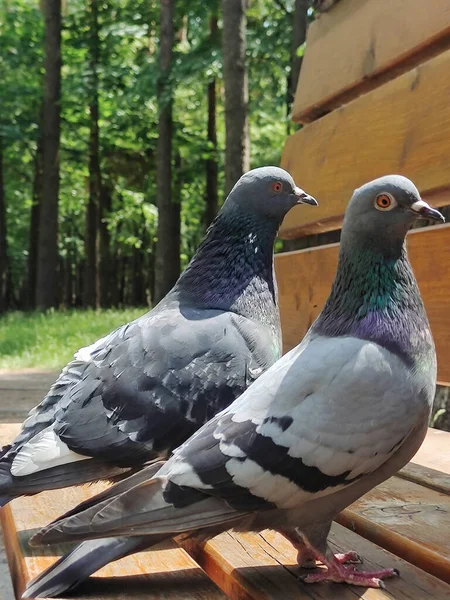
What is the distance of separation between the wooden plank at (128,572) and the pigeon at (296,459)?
11 cm

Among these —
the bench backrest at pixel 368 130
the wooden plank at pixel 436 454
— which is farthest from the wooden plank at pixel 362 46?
the wooden plank at pixel 436 454

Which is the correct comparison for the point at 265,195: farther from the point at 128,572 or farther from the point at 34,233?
the point at 34,233

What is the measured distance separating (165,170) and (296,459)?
11.9 m

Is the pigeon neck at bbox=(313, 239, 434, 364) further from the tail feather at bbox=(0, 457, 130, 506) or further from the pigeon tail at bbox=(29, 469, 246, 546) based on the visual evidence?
the tail feather at bbox=(0, 457, 130, 506)

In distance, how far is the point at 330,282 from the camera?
282cm

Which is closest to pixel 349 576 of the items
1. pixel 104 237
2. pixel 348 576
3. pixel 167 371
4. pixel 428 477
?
pixel 348 576

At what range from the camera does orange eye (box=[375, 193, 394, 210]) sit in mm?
1492

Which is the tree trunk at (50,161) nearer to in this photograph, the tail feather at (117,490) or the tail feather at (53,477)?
the tail feather at (53,477)

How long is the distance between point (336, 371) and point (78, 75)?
13907 mm

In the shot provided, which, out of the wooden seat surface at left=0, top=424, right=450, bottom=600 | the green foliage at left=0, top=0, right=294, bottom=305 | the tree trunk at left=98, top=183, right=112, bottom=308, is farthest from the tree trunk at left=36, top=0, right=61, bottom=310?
the wooden seat surface at left=0, top=424, right=450, bottom=600

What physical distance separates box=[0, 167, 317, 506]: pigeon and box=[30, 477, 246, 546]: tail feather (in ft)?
1.24

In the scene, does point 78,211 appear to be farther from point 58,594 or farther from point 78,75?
point 58,594

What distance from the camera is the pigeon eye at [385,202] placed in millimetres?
1492

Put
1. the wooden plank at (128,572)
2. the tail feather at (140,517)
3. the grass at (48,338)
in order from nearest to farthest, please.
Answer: the tail feather at (140,517) < the wooden plank at (128,572) < the grass at (48,338)
